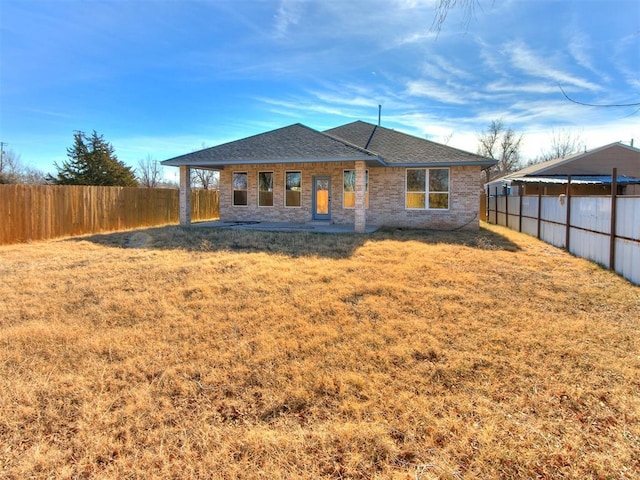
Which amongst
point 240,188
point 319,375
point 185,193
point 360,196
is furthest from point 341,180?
point 319,375

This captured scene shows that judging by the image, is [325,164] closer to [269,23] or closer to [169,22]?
[269,23]

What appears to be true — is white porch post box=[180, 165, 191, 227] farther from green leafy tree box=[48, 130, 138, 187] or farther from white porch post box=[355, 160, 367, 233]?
green leafy tree box=[48, 130, 138, 187]

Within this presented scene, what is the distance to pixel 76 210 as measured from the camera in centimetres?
1472

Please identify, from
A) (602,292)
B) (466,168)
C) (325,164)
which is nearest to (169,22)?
(325,164)

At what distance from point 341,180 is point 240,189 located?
5.05 m

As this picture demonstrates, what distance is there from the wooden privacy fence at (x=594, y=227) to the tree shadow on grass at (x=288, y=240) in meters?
1.52

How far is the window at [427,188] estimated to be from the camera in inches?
596

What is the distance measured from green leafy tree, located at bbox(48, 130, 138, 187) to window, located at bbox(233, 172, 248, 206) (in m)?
13.5

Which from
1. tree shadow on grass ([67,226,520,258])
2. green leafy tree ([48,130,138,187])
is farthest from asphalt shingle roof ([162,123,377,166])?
green leafy tree ([48,130,138,187])

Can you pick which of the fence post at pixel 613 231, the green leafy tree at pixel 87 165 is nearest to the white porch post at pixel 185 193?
the green leafy tree at pixel 87 165

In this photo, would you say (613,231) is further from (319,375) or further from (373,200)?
(373,200)

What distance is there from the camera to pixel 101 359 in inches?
164

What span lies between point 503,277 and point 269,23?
30.9 ft

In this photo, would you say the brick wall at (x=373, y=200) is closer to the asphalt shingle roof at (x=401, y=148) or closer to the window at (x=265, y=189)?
the window at (x=265, y=189)
